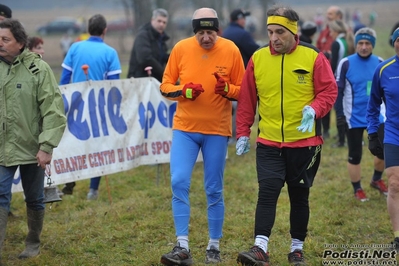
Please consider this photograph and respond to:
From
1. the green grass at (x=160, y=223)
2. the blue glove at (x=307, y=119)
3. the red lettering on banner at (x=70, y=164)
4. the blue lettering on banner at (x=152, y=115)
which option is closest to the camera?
the blue glove at (x=307, y=119)

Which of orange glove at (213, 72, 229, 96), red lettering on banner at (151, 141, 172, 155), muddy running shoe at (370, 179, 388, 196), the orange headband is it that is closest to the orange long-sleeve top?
orange glove at (213, 72, 229, 96)

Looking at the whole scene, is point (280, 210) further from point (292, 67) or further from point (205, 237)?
point (292, 67)

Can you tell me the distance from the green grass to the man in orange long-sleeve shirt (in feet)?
1.90

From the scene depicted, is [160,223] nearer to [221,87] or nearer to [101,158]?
[101,158]

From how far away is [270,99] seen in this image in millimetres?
5363

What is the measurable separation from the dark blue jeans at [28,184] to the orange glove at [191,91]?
1472mm

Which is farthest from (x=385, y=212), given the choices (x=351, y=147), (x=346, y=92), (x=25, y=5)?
(x=25, y=5)

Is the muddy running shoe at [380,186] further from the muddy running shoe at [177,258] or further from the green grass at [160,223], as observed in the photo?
the muddy running shoe at [177,258]

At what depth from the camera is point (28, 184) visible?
19.6 feet

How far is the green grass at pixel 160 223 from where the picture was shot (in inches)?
251

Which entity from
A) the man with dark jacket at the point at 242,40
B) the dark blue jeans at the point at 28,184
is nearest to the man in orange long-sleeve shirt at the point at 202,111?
the dark blue jeans at the point at 28,184

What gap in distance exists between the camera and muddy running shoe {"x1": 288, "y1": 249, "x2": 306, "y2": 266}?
5.66 m

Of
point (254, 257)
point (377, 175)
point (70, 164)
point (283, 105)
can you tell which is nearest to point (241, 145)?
point (283, 105)

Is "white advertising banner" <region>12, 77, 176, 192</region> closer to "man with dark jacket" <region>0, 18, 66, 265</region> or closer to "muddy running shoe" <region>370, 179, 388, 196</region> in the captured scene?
"man with dark jacket" <region>0, 18, 66, 265</region>
